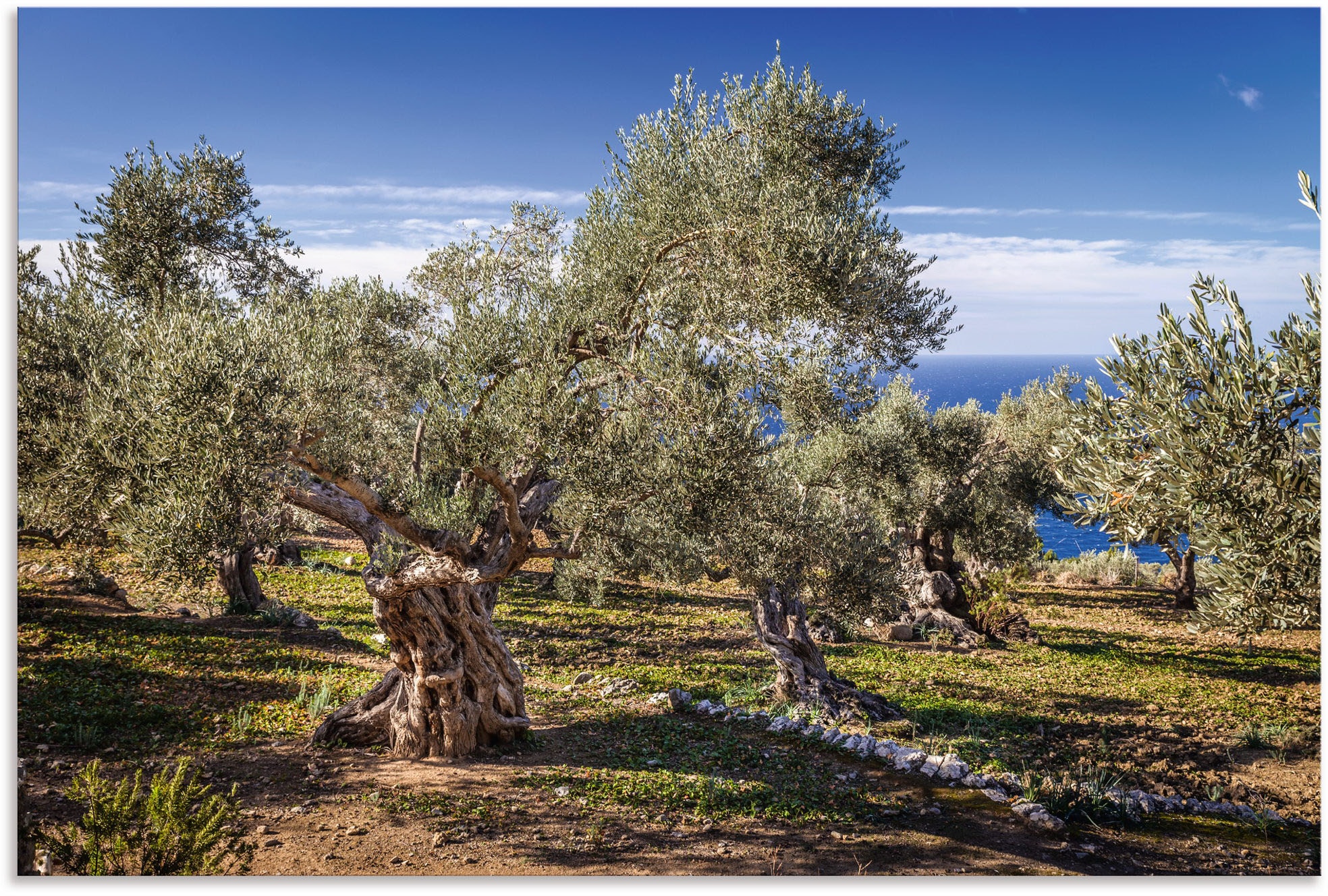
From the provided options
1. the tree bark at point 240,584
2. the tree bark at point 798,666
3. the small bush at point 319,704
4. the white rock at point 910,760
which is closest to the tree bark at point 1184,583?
the tree bark at point 798,666

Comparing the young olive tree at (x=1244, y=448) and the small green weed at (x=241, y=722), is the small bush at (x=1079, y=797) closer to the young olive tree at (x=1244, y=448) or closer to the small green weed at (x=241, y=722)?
the young olive tree at (x=1244, y=448)

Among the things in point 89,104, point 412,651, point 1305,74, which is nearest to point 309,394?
point 412,651

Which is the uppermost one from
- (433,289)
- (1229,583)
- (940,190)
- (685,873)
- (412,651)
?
(940,190)

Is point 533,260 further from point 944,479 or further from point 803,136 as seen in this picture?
point 944,479

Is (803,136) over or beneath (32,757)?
over

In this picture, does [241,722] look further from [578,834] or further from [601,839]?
[601,839]

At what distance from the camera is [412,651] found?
10.1 meters

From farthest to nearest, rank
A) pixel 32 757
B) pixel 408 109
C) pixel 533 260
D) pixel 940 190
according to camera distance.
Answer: pixel 533 260
pixel 940 190
pixel 408 109
pixel 32 757

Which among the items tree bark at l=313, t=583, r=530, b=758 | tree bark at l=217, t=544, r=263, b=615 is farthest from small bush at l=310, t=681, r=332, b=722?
tree bark at l=217, t=544, r=263, b=615

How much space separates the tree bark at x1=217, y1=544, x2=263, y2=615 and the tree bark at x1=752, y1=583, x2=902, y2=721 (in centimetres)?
1214

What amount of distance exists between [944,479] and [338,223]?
20.4 m

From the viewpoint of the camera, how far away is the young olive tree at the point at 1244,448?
18.9 feet

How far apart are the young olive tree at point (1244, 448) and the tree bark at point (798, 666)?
8608 millimetres

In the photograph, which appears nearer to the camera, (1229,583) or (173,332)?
(1229,583)
